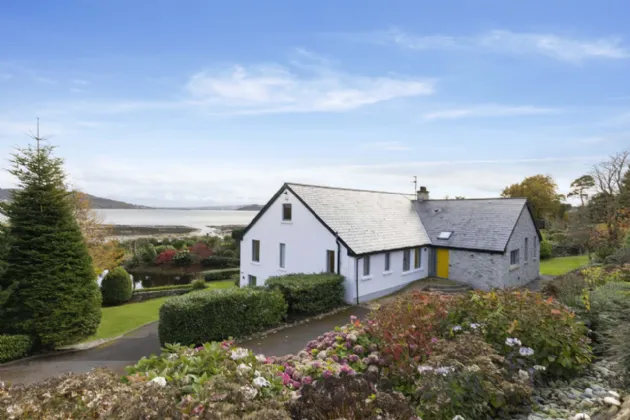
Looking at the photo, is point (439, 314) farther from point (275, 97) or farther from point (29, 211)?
point (29, 211)

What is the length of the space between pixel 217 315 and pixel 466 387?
31.3ft

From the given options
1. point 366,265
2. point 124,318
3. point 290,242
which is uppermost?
point 290,242

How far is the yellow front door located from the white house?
0.06 meters

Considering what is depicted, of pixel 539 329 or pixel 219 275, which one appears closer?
pixel 539 329

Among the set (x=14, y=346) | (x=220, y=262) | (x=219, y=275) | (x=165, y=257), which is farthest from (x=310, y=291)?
(x=165, y=257)

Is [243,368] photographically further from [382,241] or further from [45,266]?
[382,241]

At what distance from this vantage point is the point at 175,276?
37469 millimetres

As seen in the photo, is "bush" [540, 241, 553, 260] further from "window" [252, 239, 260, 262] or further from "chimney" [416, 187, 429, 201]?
"window" [252, 239, 260, 262]

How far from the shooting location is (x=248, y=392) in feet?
12.6

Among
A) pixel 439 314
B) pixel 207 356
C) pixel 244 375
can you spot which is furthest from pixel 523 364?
A: pixel 207 356

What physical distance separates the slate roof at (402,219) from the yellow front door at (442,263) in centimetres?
50

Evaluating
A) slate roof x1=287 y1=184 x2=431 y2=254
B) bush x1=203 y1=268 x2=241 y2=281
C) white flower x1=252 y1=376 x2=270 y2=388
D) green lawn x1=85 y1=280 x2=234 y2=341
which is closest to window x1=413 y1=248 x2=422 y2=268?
slate roof x1=287 y1=184 x2=431 y2=254

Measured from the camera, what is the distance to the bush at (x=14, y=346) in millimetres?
11446

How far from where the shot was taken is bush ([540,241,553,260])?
3444 cm
